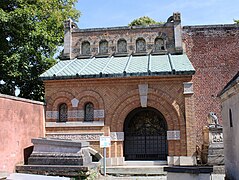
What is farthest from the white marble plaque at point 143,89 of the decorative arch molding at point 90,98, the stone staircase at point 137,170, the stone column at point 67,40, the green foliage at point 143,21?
the green foliage at point 143,21

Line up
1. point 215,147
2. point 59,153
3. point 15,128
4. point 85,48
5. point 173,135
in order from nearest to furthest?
point 59,153, point 15,128, point 215,147, point 173,135, point 85,48

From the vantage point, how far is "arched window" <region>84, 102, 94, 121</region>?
1588cm

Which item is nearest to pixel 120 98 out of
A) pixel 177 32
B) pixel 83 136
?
pixel 83 136

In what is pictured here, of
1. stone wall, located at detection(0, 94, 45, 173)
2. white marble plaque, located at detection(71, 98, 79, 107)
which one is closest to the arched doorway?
white marble plaque, located at detection(71, 98, 79, 107)

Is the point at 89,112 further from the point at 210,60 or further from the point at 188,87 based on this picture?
the point at 210,60

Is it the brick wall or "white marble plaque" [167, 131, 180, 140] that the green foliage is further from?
"white marble plaque" [167, 131, 180, 140]

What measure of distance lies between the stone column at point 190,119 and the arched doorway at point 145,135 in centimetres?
141

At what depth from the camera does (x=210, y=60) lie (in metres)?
19.1

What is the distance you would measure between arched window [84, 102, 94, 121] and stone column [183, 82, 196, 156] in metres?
5.02

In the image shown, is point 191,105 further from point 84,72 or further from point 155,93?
point 84,72

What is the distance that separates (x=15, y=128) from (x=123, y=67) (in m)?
6.44

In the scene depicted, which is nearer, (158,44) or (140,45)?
(158,44)

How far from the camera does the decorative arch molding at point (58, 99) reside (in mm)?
15977

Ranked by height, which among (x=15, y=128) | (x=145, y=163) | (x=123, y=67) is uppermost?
Answer: (x=123, y=67)
